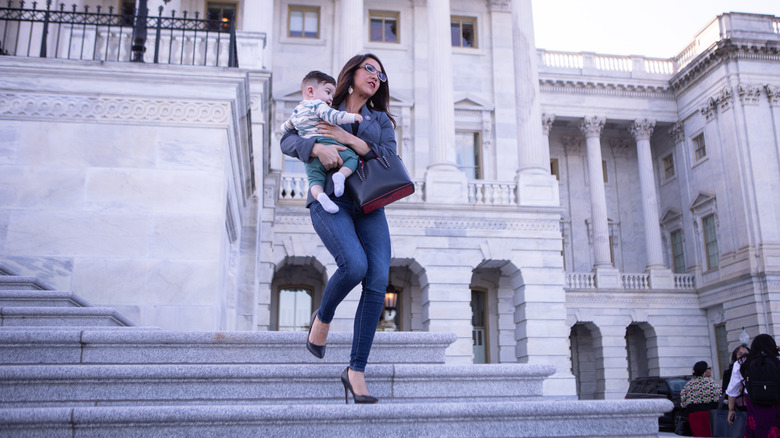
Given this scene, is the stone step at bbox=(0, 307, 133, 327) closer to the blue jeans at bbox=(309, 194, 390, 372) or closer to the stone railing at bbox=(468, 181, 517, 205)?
the blue jeans at bbox=(309, 194, 390, 372)

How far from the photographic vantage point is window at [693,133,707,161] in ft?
124

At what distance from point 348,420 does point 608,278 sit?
34.1 metres

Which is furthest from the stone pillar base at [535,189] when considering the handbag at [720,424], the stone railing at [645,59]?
the stone railing at [645,59]

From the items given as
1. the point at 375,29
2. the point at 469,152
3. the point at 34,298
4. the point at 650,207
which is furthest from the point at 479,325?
the point at 34,298

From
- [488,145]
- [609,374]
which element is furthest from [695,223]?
[488,145]

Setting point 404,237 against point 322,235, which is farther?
point 404,237

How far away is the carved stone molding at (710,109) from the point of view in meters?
36.0

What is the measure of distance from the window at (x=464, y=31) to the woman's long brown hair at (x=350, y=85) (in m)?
26.6

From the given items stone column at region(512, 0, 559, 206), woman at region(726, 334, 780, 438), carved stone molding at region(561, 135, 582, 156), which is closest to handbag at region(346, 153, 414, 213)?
woman at region(726, 334, 780, 438)

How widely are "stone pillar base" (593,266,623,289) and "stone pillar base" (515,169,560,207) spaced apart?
40.6 ft

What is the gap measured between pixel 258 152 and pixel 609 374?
82.2 ft

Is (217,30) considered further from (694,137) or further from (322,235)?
(694,137)

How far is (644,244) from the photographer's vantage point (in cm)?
4025

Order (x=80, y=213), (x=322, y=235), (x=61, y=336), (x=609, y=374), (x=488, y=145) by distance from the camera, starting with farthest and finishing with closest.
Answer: (x=609, y=374), (x=488, y=145), (x=80, y=213), (x=61, y=336), (x=322, y=235)
